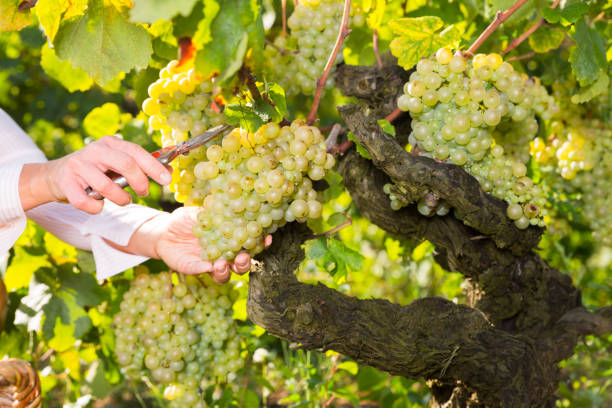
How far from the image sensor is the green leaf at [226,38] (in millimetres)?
719

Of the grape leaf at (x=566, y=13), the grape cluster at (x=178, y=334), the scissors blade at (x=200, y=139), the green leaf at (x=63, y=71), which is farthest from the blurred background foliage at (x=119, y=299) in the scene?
the grape leaf at (x=566, y=13)

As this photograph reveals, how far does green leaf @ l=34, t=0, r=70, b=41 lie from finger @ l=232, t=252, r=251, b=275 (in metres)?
0.56

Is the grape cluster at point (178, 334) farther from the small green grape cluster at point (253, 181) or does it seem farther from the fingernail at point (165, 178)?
the fingernail at point (165, 178)

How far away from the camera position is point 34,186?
1112 mm

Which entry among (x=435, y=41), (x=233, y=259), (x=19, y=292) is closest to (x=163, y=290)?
(x=233, y=259)

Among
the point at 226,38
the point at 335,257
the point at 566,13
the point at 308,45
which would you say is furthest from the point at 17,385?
the point at 566,13

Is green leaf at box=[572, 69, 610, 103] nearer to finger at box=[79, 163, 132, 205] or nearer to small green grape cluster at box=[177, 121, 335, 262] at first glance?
small green grape cluster at box=[177, 121, 335, 262]

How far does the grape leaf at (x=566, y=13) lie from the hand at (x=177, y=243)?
764mm

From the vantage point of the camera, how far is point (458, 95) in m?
1.20

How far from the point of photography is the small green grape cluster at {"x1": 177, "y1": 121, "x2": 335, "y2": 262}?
1060 millimetres

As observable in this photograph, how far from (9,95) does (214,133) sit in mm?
3286

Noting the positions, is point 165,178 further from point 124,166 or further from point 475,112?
point 475,112

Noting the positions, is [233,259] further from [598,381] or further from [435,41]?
[598,381]

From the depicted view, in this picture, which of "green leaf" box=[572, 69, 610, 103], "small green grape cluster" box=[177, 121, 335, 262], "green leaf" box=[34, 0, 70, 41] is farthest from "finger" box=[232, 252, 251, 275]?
"green leaf" box=[572, 69, 610, 103]
